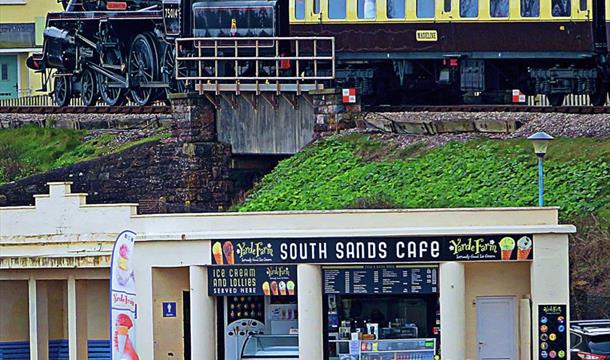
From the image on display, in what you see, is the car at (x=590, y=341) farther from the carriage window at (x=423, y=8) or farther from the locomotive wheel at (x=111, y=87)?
the locomotive wheel at (x=111, y=87)

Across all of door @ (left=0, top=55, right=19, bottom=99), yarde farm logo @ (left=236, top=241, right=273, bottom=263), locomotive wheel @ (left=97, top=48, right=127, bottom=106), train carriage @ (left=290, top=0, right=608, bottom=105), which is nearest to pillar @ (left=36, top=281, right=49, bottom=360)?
yarde farm logo @ (left=236, top=241, right=273, bottom=263)

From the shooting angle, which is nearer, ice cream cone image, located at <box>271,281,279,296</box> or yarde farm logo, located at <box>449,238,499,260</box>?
yarde farm logo, located at <box>449,238,499,260</box>

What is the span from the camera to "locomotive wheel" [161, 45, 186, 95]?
5088 cm

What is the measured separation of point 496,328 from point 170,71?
76.5 ft

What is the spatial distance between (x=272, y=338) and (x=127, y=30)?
995 inches

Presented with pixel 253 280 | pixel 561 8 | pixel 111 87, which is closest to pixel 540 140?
pixel 253 280

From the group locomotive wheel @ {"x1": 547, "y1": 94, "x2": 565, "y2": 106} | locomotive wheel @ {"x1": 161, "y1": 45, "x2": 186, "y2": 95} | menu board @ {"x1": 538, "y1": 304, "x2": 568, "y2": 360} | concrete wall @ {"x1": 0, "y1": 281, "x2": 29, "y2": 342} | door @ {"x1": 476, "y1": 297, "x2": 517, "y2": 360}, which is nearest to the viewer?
menu board @ {"x1": 538, "y1": 304, "x2": 568, "y2": 360}

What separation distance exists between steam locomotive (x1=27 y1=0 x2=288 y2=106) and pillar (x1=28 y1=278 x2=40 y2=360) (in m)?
17.9

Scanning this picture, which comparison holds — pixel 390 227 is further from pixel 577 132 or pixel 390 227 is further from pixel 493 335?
pixel 577 132

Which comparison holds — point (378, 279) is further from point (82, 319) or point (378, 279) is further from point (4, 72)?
point (4, 72)

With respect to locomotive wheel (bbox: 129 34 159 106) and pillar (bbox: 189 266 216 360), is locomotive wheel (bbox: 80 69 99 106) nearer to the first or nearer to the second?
locomotive wheel (bbox: 129 34 159 106)

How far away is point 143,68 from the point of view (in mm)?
53031

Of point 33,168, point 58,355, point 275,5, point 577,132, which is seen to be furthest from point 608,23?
point 58,355

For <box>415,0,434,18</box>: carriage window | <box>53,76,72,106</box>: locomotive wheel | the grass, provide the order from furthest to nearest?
<box>53,76,72,106</box>: locomotive wheel → the grass → <box>415,0,434,18</box>: carriage window
